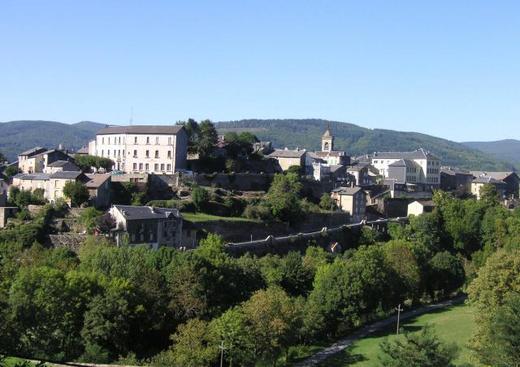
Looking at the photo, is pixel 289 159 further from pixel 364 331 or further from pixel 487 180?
pixel 364 331

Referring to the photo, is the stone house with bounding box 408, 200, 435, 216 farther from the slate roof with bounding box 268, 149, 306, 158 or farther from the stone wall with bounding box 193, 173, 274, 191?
the stone wall with bounding box 193, 173, 274, 191

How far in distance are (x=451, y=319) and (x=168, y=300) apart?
21.5 m

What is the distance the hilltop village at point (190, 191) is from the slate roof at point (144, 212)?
3.3 inches

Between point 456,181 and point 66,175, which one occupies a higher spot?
point 66,175

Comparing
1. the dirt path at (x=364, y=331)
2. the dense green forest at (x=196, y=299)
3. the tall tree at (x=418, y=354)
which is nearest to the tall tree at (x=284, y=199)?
the dense green forest at (x=196, y=299)

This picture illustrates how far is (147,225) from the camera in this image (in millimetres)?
55000

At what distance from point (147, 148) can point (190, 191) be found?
9029 millimetres

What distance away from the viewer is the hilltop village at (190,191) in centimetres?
5569

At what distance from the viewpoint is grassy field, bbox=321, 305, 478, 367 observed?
129ft

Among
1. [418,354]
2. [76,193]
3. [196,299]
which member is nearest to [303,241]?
[76,193]

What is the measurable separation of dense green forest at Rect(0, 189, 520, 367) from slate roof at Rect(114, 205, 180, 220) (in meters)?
3.41

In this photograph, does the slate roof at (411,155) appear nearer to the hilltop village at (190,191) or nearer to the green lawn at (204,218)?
the hilltop village at (190,191)

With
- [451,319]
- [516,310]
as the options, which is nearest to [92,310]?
[516,310]

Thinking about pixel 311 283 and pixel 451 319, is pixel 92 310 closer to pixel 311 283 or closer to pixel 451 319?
pixel 311 283
